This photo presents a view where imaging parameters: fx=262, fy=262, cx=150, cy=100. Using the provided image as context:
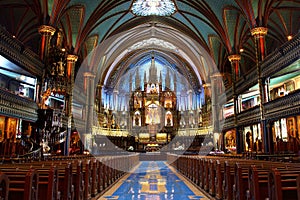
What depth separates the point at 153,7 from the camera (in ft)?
83.7

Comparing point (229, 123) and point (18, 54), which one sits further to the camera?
point (229, 123)

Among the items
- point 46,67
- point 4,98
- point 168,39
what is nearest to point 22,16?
point 46,67

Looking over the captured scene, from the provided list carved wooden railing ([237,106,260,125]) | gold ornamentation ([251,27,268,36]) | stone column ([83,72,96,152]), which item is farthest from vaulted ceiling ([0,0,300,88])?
carved wooden railing ([237,106,260,125])

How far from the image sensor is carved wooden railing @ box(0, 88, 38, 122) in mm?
11086

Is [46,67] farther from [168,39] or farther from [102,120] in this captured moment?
[168,39]

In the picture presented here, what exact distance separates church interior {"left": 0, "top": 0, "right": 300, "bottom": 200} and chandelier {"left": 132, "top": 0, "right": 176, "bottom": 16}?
114 millimetres

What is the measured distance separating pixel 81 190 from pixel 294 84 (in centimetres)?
2074

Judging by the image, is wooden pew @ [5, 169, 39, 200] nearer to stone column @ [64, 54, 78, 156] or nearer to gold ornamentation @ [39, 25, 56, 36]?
gold ornamentation @ [39, 25, 56, 36]

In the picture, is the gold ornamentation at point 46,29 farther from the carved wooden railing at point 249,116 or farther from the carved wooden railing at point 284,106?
the carved wooden railing at point 249,116

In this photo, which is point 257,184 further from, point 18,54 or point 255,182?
point 18,54

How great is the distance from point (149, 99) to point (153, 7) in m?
13.6

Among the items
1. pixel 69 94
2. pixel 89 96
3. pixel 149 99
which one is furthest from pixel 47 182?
pixel 149 99

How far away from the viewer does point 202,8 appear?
21.2 m

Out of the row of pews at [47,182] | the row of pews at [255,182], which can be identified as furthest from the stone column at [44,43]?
the row of pews at [255,182]
